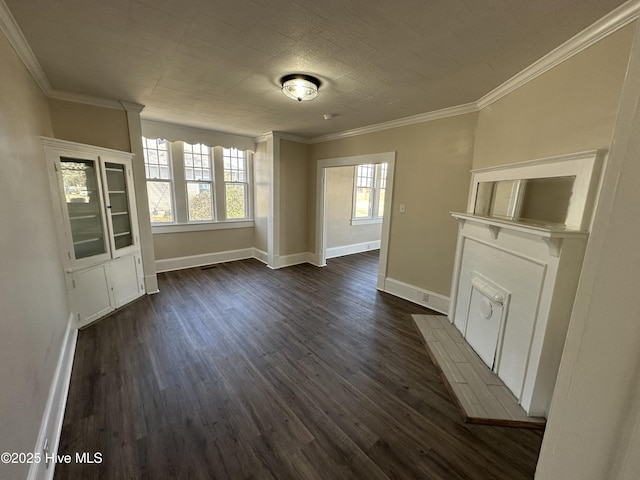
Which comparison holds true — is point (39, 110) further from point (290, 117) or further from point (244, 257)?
point (244, 257)

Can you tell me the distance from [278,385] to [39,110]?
3.30 m

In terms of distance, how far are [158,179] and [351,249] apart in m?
4.21

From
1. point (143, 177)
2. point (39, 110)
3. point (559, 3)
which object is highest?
point (559, 3)

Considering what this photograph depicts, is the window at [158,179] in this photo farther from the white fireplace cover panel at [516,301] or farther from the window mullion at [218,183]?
the white fireplace cover panel at [516,301]

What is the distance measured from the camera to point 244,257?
18.5 feet

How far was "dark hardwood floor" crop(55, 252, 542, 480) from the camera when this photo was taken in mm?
1517

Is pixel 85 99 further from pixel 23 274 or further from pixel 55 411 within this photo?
pixel 55 411

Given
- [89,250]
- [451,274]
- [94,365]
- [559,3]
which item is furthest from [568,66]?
[89,250]

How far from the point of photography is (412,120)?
3.39m

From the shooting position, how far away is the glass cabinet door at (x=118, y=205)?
3107 millimetres

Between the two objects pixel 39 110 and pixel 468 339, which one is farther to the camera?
pixel 468 339

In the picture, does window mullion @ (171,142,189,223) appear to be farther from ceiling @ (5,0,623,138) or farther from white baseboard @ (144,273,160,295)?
ceiling @ (5,0,623,138)

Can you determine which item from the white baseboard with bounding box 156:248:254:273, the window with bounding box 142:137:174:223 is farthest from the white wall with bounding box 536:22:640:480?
the white baseboard with bounding box 156:248:254:273

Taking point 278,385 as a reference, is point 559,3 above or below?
above
